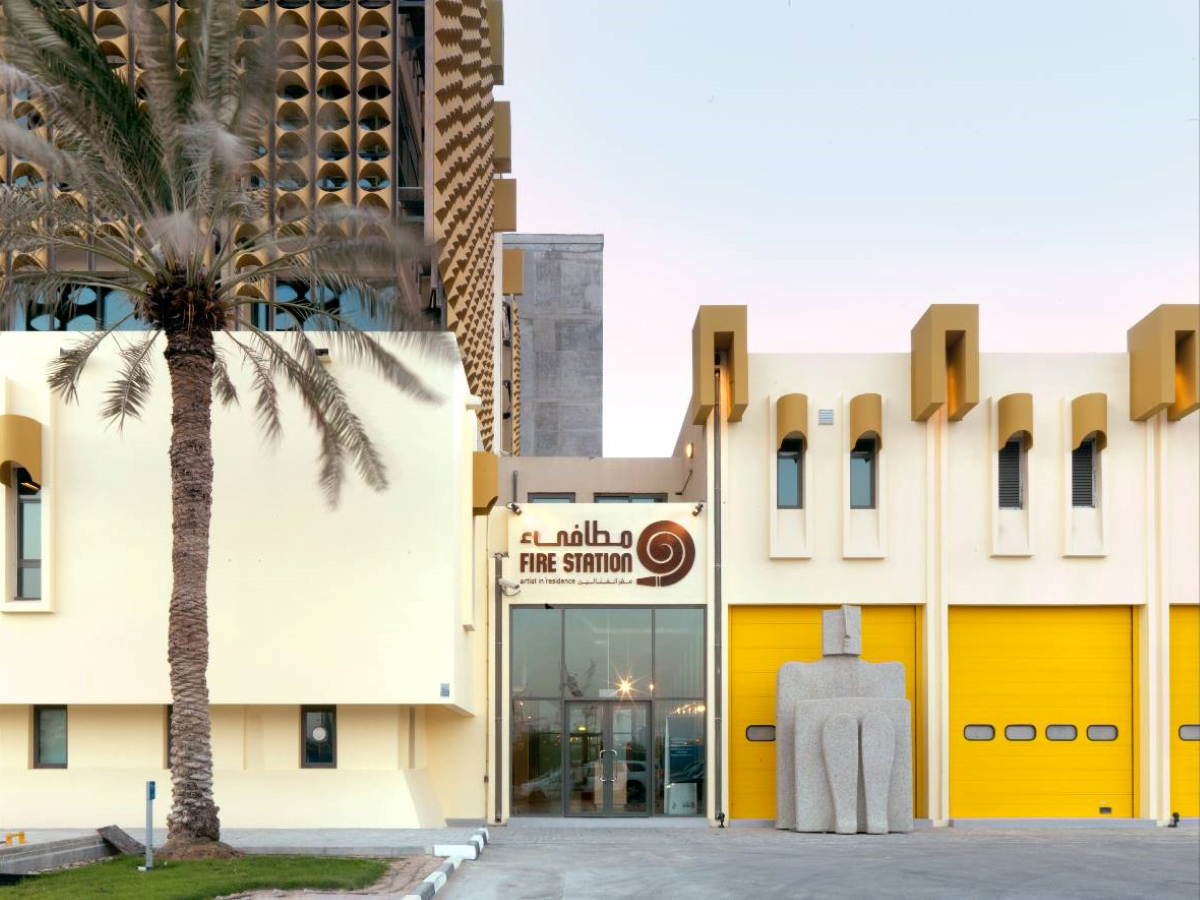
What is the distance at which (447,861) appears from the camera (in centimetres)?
1838

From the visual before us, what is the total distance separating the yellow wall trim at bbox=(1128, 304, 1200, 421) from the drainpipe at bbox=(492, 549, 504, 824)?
13088 mm

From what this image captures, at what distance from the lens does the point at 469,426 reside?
27.2 m

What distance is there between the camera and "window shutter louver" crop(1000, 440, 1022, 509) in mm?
28766

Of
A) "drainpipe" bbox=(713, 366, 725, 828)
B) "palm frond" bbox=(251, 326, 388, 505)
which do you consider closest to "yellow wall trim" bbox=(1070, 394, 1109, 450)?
"drainpipe" bbox=(713, 366, 725, 828)

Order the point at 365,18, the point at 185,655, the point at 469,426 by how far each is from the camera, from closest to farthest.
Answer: the point at 185,655
the point at 365,18
the point at 469,426

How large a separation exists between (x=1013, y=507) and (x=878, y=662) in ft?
13.6

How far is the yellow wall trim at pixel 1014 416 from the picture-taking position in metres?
27.8

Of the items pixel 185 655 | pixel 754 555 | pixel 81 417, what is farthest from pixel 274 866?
pixel 754 555

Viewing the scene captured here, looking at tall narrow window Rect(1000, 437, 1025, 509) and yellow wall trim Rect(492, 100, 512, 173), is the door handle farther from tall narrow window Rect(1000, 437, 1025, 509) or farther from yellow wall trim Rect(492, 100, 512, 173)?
yellow wall trim Rect(492, 100, 512, 173)

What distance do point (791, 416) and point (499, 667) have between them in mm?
7669

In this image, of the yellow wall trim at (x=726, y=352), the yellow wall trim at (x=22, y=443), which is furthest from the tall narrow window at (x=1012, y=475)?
the yellow wall trim at (x=22, y=443)

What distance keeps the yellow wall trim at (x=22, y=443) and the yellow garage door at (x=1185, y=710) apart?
2147cm

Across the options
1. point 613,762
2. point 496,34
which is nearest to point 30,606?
point 613,762

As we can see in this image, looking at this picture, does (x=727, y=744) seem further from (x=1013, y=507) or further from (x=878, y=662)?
(x=1013, y=507)
